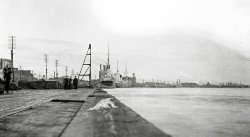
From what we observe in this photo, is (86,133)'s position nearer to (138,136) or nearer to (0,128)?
(138,136)

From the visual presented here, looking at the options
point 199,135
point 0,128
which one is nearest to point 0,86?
point 199,135

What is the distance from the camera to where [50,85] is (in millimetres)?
50688

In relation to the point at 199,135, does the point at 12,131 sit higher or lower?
higher

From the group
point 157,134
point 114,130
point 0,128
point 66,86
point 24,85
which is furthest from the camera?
point 24,85

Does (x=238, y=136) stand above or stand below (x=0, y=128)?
below

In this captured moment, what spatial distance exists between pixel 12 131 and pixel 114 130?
1042 mm

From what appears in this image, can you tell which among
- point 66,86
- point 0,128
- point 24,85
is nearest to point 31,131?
point 0,128

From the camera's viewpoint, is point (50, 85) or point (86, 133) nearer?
point (86, 133)

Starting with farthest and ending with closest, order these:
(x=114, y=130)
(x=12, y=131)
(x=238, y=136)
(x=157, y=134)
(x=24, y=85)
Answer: (x=24, y=85) → (x=238, y=136) → (x=12, y=131) → (x=114, y=130) → (x=157, y=134)

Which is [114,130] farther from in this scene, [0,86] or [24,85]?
[24,85]

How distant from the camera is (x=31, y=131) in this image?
2828 millimetres

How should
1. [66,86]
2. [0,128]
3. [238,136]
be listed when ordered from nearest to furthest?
[0,128] < [238,136] < [66,86]

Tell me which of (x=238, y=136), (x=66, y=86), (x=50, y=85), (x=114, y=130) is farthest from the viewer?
(x=50, y=85)

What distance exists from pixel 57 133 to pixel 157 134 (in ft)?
3.34
